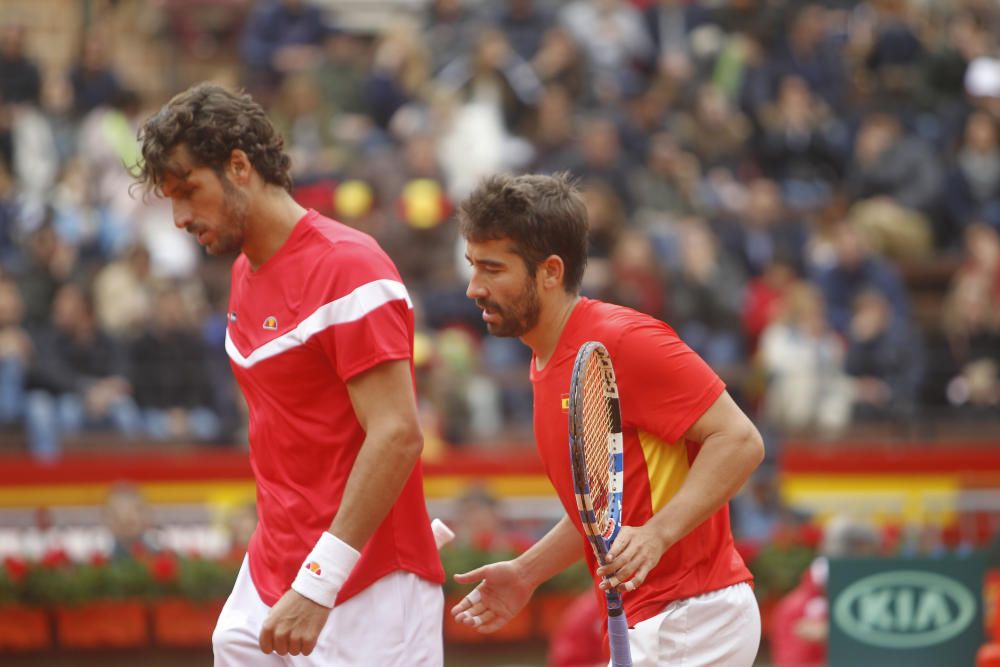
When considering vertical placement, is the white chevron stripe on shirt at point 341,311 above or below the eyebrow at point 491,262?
below

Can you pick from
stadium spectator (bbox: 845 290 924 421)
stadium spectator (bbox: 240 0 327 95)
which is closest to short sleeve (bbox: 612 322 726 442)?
stadium spectator (bbox: 845 290 924 421)

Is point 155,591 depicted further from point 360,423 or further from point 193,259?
point 360,423

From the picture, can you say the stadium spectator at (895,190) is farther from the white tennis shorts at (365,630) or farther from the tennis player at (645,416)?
the white tennis shorts at (365,630)

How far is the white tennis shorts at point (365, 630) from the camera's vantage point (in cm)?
421

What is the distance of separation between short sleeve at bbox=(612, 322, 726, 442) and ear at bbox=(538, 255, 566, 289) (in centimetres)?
26

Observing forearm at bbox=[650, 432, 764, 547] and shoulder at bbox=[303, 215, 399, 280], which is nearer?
forearm at bbox=[650, 432, 764, 547]

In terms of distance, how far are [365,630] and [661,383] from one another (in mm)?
1038

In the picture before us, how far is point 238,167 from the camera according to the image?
14.1 ft

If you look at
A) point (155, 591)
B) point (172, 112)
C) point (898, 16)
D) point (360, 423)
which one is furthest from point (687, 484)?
point (898, 16)

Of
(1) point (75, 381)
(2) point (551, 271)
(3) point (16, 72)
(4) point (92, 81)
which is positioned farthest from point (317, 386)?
(3) point (16, 72)

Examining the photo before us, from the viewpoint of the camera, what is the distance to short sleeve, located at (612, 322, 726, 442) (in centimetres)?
407

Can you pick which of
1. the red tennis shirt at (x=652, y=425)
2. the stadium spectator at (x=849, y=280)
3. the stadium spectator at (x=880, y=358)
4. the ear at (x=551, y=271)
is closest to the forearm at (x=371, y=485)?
the red tennis shirt at (x=652, y=425)

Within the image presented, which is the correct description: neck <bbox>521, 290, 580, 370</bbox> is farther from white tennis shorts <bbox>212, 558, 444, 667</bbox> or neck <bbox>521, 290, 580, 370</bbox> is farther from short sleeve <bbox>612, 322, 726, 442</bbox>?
white tennis shorts <bbox>212, 558, 444, 667</bbox>

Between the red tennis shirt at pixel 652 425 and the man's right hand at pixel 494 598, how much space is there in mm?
365
